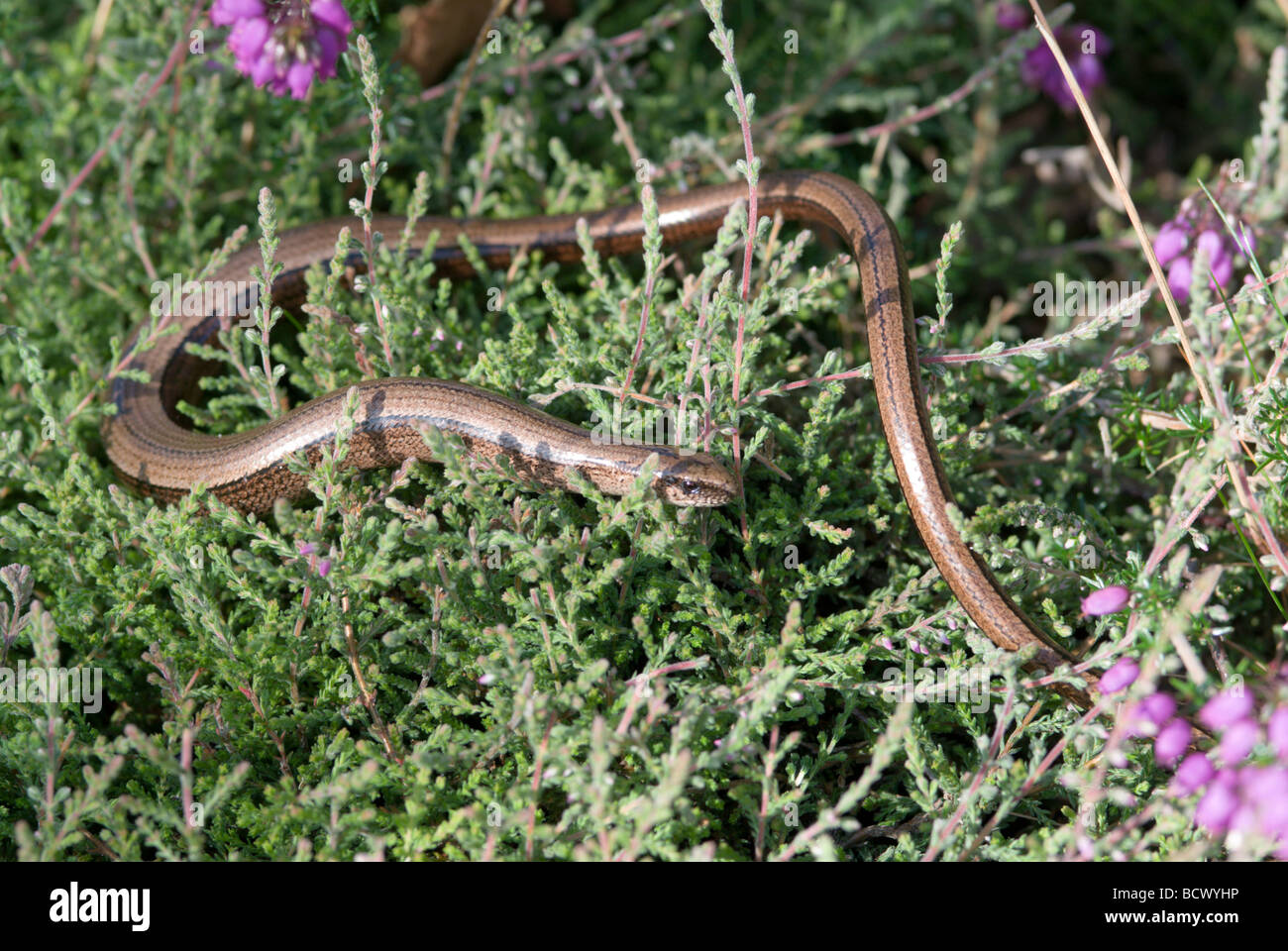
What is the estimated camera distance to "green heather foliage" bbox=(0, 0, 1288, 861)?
8.83 ft

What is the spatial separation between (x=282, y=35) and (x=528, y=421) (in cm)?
151

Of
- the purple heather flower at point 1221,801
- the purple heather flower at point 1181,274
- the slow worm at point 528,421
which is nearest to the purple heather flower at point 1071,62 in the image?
the purple heather flower at point 1181,274

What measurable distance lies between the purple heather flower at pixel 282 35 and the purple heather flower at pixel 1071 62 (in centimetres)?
358

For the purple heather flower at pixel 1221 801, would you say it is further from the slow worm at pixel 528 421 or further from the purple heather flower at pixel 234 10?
the purple heather flower at pixel 234 10

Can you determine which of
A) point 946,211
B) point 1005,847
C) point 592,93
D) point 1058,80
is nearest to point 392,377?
point 592,93

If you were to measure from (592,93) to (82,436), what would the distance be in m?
2.77

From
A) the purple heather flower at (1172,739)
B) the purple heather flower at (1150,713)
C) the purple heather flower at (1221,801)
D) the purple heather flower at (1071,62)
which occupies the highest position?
the purple heather flower at (1071,62)

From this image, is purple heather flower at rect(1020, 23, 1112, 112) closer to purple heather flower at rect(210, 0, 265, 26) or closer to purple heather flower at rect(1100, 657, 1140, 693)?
purple heather flower at rect(1100, 657, 1140, 693)

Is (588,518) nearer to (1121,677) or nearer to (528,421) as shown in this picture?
(528,421)

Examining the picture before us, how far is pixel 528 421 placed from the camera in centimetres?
337

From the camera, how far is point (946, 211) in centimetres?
506

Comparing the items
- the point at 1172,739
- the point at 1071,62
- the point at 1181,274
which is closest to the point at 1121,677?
the point at 1172,739

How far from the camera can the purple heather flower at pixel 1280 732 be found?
203 centimetres

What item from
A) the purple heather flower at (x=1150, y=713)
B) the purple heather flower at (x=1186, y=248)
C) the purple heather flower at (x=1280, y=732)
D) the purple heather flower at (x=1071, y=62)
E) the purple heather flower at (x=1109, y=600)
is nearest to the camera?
the purple heather flower at (x=1280, y=732)
